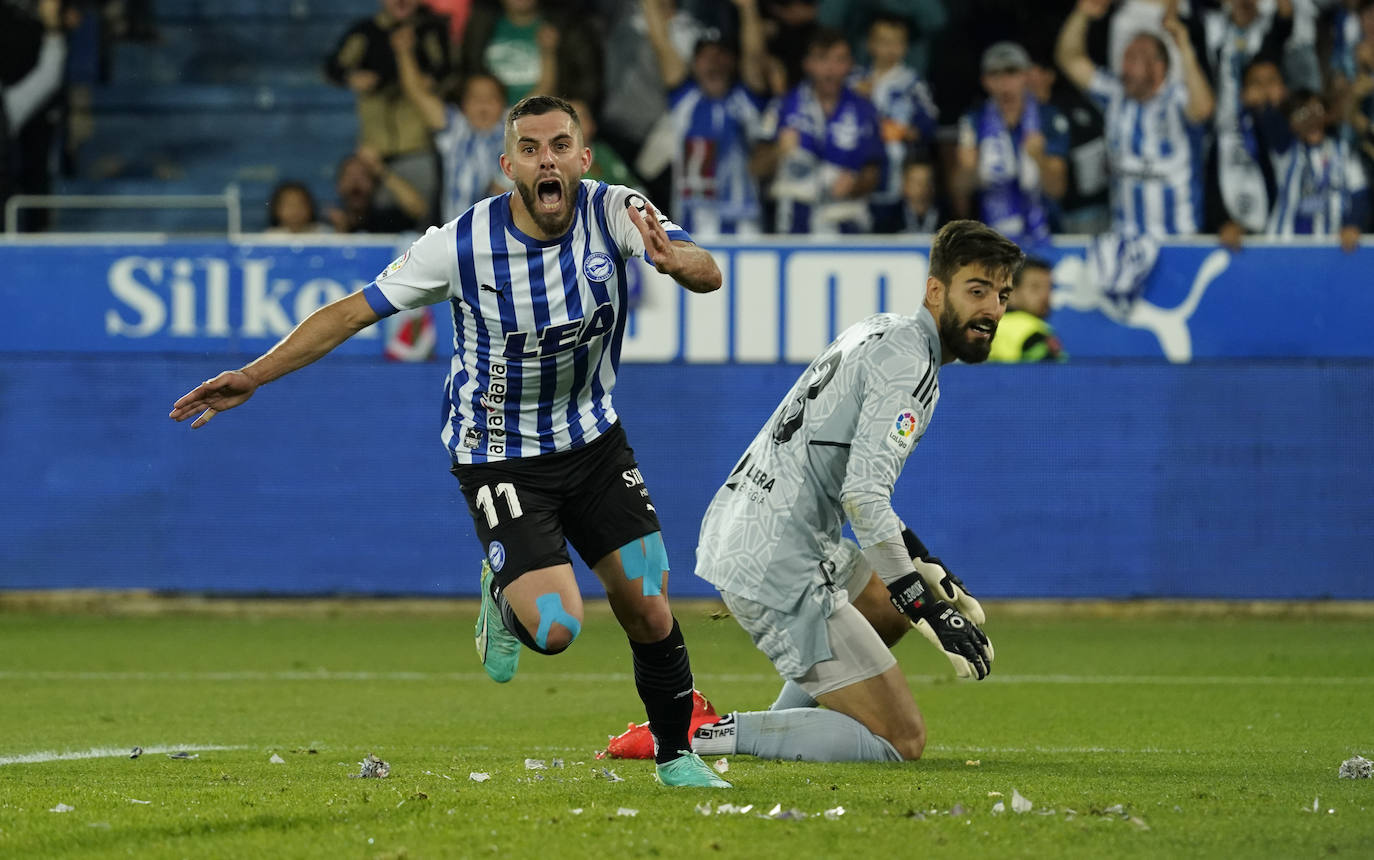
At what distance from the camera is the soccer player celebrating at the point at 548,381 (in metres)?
5.53

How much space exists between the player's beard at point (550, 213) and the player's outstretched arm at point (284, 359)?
569 mm

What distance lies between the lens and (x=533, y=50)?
49.2ft

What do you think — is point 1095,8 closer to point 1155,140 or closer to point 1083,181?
point 1155,140

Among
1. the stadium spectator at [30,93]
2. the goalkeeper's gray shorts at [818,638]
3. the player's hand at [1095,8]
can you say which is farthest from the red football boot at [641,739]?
the stadium spectator at [30,93]

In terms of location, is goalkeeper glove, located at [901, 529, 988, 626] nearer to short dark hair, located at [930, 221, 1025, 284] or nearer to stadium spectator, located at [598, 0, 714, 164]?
short dark hair, located at [930, 221, 1025, 284]

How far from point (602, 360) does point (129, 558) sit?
8132 mm

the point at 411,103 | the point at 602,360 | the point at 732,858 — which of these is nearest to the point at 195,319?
the point at 411,103

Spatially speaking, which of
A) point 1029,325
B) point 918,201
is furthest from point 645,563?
point 918,201

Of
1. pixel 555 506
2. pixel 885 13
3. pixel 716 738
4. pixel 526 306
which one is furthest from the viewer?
pixel 885 13

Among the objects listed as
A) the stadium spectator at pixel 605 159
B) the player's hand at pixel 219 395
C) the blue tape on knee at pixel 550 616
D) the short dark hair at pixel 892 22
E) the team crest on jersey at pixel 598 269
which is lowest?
the blue tape on knee at pixel 550 616

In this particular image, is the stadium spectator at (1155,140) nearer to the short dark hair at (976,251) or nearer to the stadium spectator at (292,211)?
the stadium spectator at (292,211)

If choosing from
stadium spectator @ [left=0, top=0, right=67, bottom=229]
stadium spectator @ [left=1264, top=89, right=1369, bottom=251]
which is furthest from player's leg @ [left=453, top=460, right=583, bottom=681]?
stadium spectator @ [left=0, top=0, right=67, bottom=229]

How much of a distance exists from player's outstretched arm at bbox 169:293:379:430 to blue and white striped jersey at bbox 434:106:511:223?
8.39m

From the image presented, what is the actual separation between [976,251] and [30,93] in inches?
468
